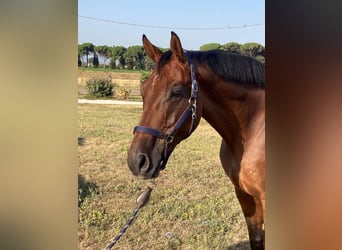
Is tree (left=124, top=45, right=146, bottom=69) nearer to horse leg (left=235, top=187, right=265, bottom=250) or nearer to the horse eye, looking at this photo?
the horse eye

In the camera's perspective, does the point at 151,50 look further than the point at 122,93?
No

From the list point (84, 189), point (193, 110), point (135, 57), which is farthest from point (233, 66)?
point (84, 189)

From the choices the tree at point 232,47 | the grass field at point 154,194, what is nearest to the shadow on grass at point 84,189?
the grass field at point 154,194

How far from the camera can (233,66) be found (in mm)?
1135

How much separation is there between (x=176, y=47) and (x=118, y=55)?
0.23 metres

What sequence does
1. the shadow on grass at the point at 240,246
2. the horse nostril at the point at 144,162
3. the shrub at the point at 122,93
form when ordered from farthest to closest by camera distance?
1. the shadow on grass at the point at 240,246
2. the shrub at the point at 122,93
3. the horse nostril at the point at 144,162

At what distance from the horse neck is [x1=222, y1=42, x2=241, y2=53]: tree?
129 millimetres

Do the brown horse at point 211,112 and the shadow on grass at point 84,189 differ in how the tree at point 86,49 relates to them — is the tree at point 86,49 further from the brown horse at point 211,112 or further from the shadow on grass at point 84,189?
the shadow on grass at point 84,189

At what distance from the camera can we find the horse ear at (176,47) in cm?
102

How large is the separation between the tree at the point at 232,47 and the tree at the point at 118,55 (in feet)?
1.10

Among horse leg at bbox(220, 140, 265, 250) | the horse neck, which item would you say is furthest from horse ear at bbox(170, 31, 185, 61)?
horse leg at bbox(220, 140, 265, 250)

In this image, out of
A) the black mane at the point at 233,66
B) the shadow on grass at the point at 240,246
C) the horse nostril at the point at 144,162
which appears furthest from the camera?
the shadow on grass at the point at 240,246

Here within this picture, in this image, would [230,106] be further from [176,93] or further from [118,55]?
[118,55]
